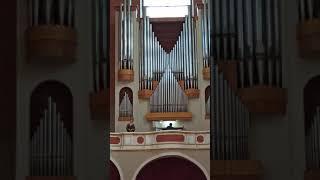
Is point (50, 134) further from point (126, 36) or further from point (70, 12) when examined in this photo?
point (126, 36)

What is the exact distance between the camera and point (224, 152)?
8.93 metres

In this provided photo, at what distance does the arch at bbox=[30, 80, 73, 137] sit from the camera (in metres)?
9.45

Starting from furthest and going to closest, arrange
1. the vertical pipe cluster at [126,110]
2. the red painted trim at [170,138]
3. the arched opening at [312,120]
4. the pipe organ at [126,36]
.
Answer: the pipe organ at [126,36], the vertical pipe cluster at [126,110], the red painted trim at [170,138], the arched opening at [312,120]

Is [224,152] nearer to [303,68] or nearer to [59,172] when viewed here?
[303,68]

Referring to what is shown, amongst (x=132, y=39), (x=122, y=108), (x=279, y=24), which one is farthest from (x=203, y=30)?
(x=279, y=24)

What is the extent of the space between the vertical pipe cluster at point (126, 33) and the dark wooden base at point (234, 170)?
633 inches

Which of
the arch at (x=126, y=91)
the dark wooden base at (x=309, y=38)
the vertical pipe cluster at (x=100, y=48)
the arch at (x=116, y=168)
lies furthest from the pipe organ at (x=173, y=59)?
the dark wooden base at (x=309, y=38)

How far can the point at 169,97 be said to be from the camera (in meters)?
24.3

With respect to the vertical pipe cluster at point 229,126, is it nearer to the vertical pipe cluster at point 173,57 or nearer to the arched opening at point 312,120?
the arched opening at point 312,120

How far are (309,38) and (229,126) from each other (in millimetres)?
1668

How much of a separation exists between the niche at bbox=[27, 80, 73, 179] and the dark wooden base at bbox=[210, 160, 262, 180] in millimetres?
2131

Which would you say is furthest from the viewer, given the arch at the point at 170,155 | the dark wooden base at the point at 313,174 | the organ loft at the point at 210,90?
the arch at the point at 170,155

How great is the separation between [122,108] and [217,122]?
1568 cm

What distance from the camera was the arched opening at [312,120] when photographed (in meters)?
8.91
